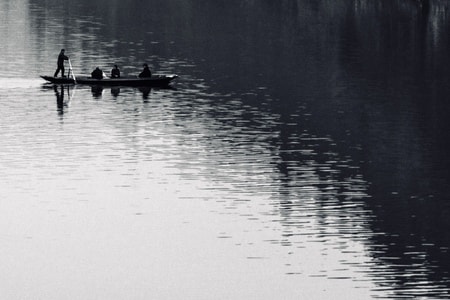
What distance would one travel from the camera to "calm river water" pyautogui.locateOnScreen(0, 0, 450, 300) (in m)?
59.7

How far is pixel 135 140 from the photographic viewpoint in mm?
92625

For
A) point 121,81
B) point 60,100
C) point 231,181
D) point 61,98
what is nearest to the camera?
point 231,181

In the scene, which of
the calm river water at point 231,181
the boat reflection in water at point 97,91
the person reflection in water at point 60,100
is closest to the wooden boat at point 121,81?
the boat reflection in water at point 97,91

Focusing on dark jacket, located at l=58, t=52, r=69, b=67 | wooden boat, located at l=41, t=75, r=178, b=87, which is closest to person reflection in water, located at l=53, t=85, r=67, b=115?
wooden boat, located at l=41, t=75, r=178, b=87

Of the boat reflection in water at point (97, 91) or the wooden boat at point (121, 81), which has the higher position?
the wooden boat at point (121, 81)

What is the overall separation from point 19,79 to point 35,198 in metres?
55.4

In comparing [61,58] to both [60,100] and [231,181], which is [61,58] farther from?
[231,181]

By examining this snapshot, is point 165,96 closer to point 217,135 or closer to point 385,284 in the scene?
point 217,135

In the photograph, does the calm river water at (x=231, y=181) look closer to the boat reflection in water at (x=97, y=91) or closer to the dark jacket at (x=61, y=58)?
the boat reflection in water at (x=97, y=91)

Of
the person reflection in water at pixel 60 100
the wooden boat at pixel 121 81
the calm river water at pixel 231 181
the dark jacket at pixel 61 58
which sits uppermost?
the dark jacket at pixel 61 58

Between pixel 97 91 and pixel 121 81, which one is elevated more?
pixel 121 81

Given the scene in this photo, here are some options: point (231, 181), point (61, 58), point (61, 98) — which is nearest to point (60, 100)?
point (61, 98)

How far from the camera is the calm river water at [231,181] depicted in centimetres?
5966

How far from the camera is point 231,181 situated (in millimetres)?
78562
